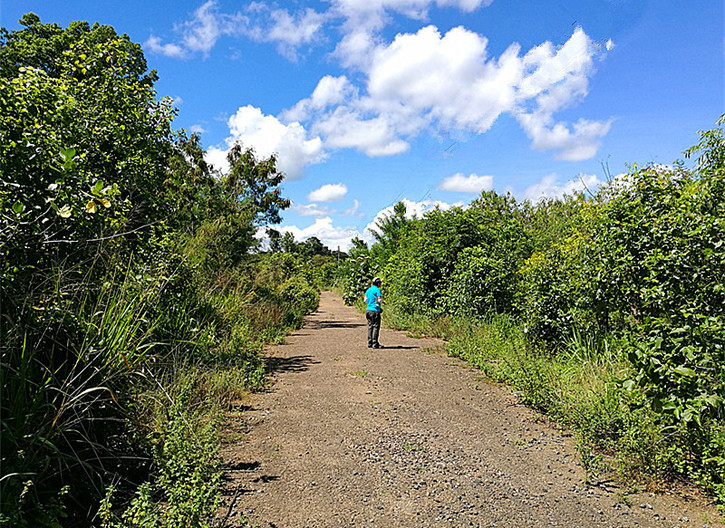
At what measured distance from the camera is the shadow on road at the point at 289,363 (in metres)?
8.88

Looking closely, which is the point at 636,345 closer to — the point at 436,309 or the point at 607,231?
the point at 607,231

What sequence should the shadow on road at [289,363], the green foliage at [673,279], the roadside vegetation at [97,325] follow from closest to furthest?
the roadside vegetation at [97,325]
the green foliage at [673,279]
the shadow on road at [289,363]

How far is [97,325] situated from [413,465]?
316 centimetres

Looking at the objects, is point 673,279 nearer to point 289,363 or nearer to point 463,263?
point 289,363

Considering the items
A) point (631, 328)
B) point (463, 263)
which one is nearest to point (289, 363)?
point (463, 263)

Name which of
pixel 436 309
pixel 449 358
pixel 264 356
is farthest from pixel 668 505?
pixel 436 309

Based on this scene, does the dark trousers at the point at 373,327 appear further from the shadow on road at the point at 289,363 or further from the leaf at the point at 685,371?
the leaf at the point at 685,371

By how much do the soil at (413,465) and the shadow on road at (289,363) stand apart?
3.39ft

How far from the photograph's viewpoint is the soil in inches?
140

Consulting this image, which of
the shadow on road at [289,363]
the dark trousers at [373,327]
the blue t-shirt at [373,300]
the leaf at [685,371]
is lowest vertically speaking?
the shadow on road at [289,363]

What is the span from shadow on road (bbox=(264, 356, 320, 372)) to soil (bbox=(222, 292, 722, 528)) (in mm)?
1035

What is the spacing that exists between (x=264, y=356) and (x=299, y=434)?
4666 mm

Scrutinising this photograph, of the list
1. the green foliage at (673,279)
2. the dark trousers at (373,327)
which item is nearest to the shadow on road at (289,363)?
the dark trousers at (373,327)

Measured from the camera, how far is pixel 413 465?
177 inches
